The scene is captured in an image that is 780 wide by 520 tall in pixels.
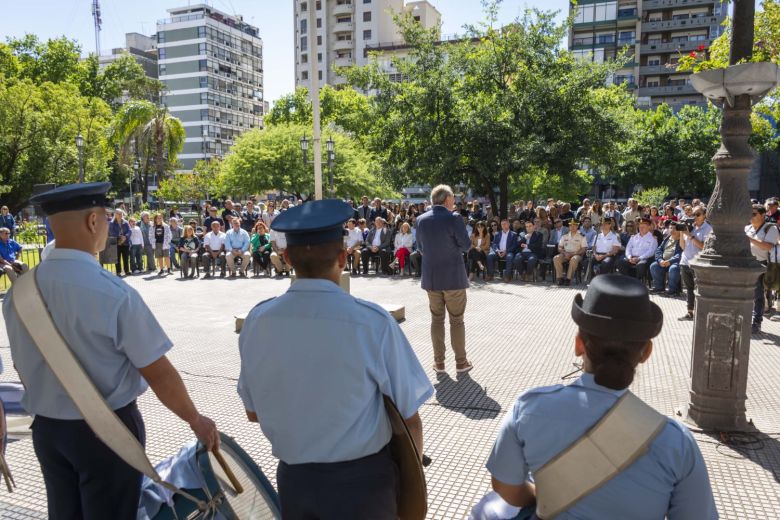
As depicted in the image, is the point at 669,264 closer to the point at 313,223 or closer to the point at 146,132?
the point at 313,223

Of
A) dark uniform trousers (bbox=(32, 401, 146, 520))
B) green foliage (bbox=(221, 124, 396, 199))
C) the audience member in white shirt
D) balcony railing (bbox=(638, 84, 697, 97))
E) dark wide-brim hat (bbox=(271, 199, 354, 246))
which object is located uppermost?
balcony railing (bbox=(638, 84, 697, 97))

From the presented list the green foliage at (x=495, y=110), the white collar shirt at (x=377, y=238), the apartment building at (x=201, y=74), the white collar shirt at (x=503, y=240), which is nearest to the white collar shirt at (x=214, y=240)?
the white collar shirt at (x=377, y=238)

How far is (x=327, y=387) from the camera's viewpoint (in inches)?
78.2

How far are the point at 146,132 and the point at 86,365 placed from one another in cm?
3613

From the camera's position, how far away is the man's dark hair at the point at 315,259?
83.7 inches

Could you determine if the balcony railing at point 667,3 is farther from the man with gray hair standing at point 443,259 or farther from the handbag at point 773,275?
the man with gray hair standing at point 443,259

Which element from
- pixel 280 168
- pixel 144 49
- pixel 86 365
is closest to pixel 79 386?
pixel 86 365

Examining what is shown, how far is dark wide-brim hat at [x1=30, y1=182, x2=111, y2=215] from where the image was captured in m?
2.36

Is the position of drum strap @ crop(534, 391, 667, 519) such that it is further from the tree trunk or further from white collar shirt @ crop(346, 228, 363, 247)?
the tree trunk

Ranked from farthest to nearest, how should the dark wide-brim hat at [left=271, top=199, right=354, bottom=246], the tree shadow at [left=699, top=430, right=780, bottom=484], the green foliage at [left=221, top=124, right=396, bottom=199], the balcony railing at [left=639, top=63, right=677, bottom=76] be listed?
the balcony railing at [left=639, top=63, right=677, bottom=76]
the green foliage at [left=221, top=124, right=396, bottom=199]
the tree shadow at [left=699, top=430, right=780, bottom=484]
the dark wide-brim hat at [left=271, top=199, right=354, bottom=246]

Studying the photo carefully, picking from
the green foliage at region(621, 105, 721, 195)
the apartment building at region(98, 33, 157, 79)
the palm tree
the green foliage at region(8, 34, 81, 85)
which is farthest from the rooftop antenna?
the green foliage at region(621, 105, 721, 195)

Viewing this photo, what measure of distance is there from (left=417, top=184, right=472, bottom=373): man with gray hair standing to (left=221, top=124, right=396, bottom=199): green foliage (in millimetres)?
25999

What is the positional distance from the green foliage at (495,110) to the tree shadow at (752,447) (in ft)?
42.0

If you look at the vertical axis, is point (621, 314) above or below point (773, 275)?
above
